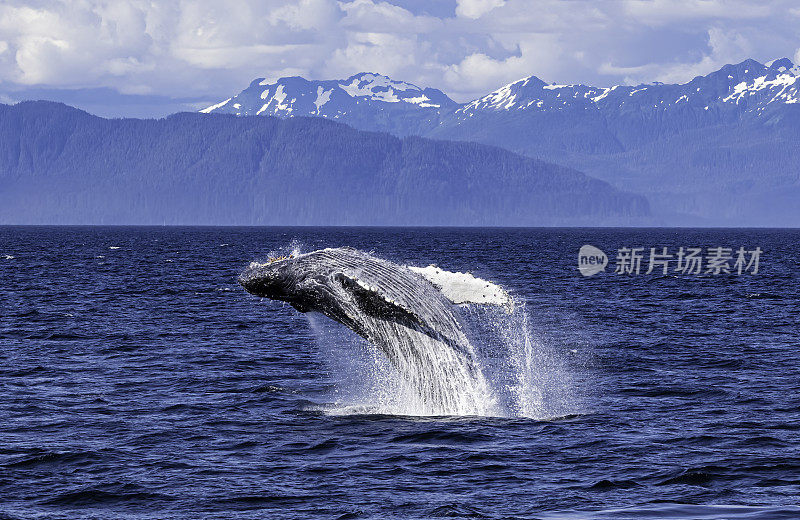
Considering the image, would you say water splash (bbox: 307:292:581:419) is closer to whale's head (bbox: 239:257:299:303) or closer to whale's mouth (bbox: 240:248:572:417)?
whale's mouth (bbox: 240:248:572:417)

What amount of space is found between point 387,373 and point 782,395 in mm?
8462

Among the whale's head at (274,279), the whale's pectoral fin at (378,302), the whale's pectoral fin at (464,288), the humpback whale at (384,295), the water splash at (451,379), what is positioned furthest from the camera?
the water splash at (451,379)

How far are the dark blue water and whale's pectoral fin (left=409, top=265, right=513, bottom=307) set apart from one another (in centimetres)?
259

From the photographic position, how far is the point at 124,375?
2492cm

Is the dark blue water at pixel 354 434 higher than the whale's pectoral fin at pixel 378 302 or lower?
lower

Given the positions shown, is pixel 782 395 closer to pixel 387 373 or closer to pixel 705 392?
pixel 705 392

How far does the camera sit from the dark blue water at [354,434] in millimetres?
14234

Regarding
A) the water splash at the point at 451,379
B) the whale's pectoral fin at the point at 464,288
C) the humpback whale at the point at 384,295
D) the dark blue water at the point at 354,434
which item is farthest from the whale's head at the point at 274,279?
the dark blue water at the point at 354,434

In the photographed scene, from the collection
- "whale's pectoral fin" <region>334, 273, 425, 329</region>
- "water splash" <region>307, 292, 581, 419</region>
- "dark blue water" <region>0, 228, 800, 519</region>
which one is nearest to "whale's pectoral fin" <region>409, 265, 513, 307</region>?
"whale's pectoral fin" <region>334, 273, 425, 329</region>

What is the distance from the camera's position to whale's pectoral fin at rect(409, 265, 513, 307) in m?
14.6

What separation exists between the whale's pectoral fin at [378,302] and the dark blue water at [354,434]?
2366mm

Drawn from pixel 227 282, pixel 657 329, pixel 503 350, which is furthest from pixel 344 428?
pixel 227 282

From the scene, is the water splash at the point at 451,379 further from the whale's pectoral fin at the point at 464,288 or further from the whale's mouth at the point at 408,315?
the whale's pectoral fin at the point at 464,288

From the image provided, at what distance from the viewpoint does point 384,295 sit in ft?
45.4
